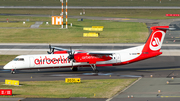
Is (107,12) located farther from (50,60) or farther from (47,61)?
(47,61)

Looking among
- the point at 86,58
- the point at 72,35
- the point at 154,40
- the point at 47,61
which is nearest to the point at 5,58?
the point at 47,61

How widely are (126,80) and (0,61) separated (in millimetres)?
24766

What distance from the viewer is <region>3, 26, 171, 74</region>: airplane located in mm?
40188

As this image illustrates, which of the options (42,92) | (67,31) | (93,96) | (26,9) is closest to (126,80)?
(93,96)

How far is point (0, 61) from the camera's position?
50125mm

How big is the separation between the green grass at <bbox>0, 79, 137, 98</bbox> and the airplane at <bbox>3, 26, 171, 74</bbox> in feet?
15.5

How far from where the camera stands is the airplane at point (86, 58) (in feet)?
132

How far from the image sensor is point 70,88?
32781 mm

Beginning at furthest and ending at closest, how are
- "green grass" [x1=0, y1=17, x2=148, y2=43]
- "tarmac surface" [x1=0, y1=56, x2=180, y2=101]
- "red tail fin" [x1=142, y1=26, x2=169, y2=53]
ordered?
"green grass" [x1=0, y1=17, x2=148, y2=43] < "red tail fin" [x1=142, y1=26, x2=169, y2=53] < "tarmac surface" [x1=0, y1=56, x2=180, y2=101]

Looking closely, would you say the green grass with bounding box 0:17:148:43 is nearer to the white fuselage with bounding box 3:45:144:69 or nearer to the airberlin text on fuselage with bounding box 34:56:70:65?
the white fuselage with bounding box 3:45:144:69

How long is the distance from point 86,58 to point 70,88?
8.80 metres

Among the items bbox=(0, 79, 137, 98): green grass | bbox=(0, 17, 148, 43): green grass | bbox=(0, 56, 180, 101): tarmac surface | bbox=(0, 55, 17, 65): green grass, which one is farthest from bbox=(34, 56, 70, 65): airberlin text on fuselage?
bbox=(0, 17, 148, 43): green grass

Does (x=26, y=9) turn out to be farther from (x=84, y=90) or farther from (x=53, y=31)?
(x=84, y=90)

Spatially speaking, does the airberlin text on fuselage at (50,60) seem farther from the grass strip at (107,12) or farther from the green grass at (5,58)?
the grass strip at (107,12)
